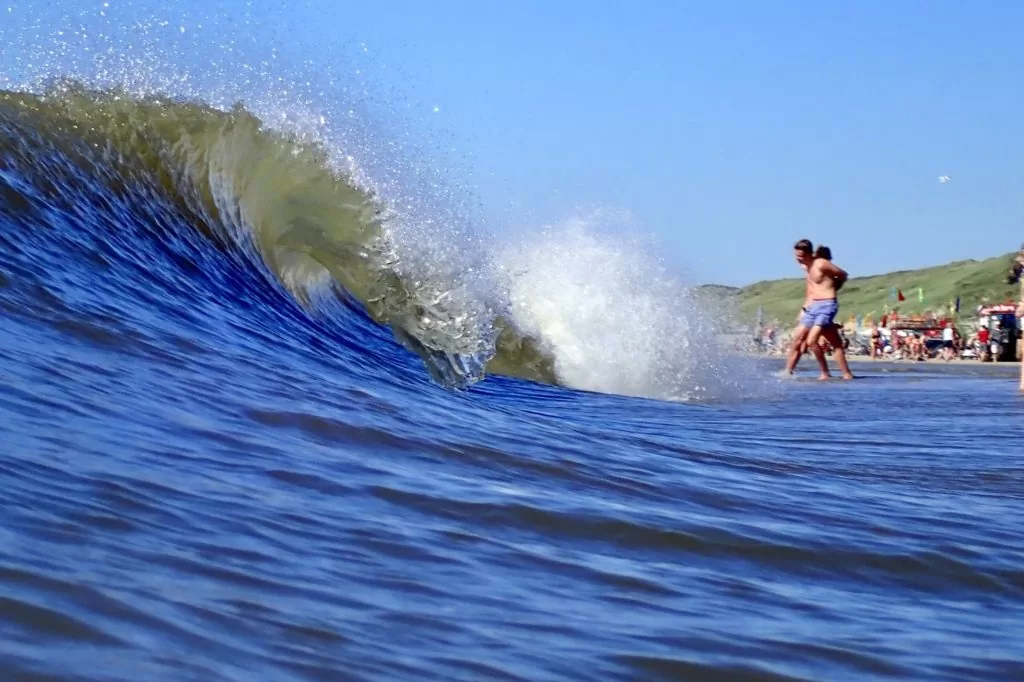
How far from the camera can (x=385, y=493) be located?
283cm

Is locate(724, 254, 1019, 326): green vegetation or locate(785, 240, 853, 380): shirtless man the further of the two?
locate(724, 254, 1019, 326): green vegetation

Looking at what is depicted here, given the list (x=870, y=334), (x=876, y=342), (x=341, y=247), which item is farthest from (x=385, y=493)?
(x=870, y=334)

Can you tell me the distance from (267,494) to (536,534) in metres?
0.52

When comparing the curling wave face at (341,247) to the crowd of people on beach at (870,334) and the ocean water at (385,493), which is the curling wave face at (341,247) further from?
the crowd of people on beach at (870,334)

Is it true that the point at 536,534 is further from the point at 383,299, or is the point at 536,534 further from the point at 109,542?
the point at 383,299

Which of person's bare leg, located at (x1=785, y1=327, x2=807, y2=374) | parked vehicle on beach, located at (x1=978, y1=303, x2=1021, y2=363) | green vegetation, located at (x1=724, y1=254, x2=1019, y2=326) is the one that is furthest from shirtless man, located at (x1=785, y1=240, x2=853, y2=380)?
green vegetation, located at (x1=724, y1=254, x2=1019, y2=326)

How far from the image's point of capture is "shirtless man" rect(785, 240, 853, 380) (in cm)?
1233

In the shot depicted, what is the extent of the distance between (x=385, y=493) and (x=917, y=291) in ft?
283

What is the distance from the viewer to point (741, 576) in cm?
259

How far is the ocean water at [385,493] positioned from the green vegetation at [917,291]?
5734cm

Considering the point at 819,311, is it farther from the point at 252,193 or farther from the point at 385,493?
the point at 385,493

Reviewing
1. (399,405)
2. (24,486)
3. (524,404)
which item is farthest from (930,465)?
(24,486)

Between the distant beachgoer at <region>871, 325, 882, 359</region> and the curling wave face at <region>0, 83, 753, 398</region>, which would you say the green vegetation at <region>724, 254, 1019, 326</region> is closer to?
the distant beachgoer at <region>871, 325, 882, 359</region>

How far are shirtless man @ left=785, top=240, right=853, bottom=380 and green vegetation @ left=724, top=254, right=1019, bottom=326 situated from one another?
50882mm
